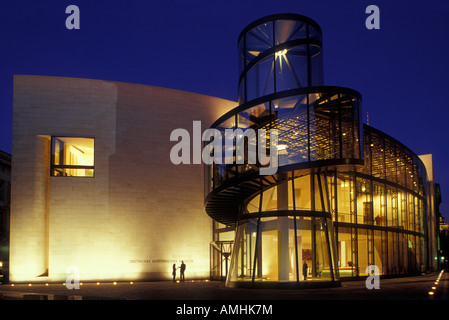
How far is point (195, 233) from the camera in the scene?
3303cm

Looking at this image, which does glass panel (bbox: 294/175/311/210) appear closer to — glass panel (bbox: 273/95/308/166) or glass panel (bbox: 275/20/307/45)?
glass panel (bbox: 273/95/308/166)

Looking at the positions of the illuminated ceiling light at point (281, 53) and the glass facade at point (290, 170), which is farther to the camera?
the illuminated ceiling light at point (281, 53)

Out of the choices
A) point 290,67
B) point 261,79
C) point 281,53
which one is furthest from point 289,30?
point 261,79

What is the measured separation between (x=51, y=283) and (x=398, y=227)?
23.0 meters

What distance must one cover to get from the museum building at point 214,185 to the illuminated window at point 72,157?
0.07m

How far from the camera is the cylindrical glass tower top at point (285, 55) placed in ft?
86.4

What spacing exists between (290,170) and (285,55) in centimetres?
801

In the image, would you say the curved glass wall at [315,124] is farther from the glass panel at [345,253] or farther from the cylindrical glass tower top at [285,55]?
the glass panel at [345,253]

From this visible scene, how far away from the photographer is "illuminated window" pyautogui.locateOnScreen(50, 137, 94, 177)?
101 feet

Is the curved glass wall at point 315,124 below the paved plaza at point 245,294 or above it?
above

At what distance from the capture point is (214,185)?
25469mm

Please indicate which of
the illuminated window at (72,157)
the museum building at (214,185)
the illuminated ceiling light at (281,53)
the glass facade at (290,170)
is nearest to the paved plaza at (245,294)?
the glass facade at (290,170)
